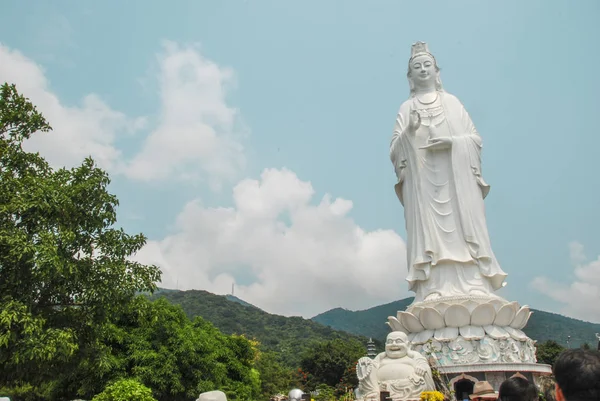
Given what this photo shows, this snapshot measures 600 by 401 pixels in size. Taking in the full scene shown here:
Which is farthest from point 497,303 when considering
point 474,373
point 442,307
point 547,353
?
point 547,353

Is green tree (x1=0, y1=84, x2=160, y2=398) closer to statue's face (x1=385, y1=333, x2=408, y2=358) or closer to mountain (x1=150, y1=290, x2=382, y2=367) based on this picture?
statue's face (x1=385, y1=333, x2=408, y2=358)

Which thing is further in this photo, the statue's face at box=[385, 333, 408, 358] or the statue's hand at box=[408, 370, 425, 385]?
the statue's face at box=[385, 333, 408, 358]

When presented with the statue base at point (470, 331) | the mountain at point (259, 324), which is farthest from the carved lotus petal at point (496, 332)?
the mountain at point (259, 324)

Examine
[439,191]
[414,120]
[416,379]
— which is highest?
[414,120]

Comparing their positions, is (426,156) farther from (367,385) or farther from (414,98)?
(367,385)

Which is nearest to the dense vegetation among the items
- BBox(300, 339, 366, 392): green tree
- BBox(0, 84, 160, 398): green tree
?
BBox(0, 84, 160, 398): green tree

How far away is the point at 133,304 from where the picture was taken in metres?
8.80

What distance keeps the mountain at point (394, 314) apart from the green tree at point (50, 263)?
2420cm

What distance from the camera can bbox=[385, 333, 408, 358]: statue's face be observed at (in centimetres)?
834

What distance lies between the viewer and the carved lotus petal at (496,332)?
9820 mm

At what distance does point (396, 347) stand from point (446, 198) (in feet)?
14.9

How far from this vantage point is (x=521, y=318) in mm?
10406

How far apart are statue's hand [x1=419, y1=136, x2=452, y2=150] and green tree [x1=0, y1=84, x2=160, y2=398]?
21.2ft

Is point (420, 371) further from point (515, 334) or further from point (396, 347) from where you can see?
point (515, 334)
